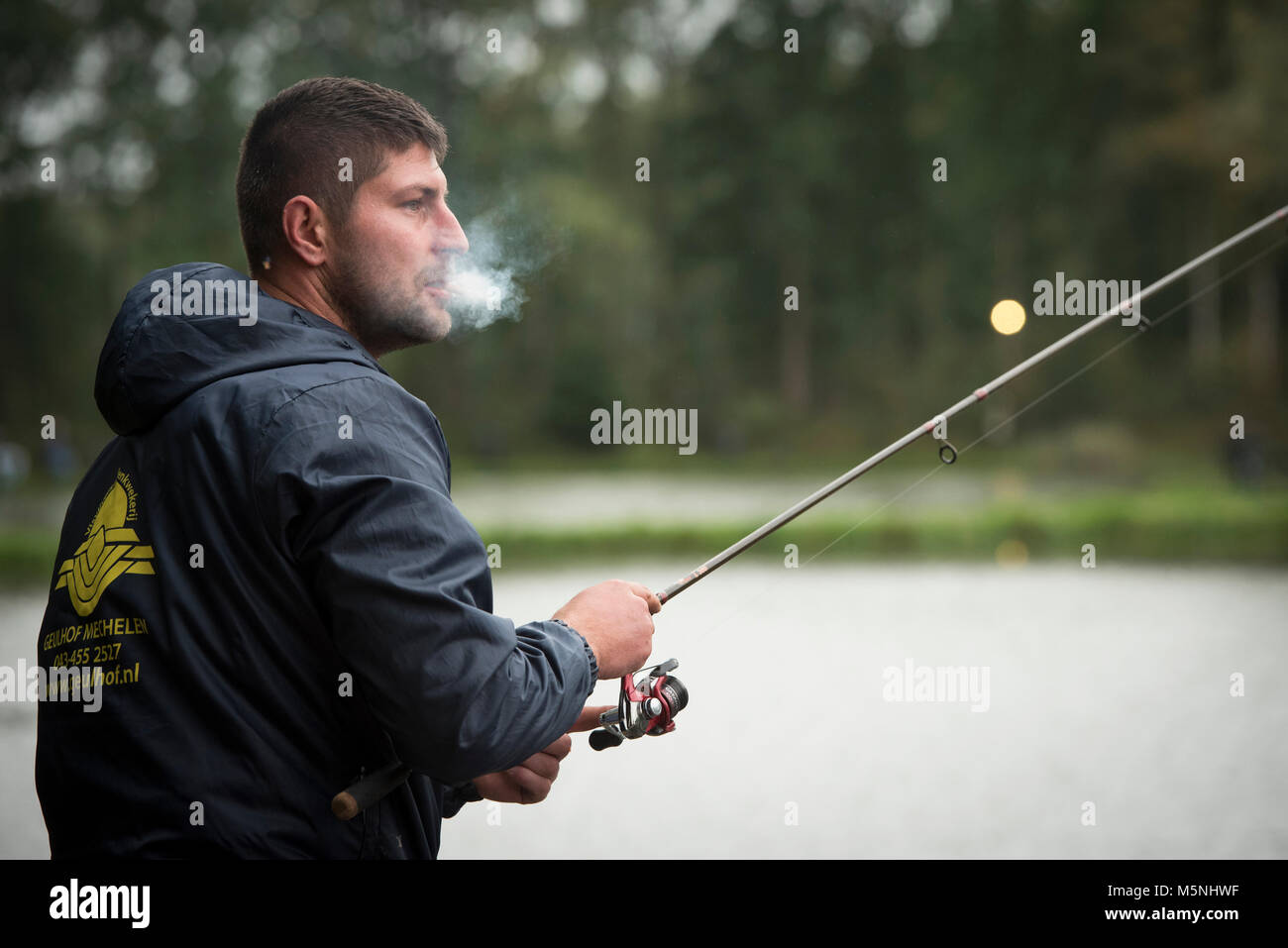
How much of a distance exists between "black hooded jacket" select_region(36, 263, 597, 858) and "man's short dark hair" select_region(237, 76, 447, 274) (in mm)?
183

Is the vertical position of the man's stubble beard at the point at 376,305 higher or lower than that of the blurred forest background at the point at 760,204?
lower

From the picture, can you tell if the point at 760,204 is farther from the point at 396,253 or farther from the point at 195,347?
the point at 195,347

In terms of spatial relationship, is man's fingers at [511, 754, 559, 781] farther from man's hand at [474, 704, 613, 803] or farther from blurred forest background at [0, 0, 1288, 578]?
blurred forest background at [0, 0, 1288, 578]

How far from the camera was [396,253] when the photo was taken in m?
1.39

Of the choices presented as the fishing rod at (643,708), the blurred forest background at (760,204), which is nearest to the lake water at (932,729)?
the fishing rod at (643,708)

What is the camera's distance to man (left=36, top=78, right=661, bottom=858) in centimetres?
113

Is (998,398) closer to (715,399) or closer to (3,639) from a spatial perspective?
(715,399)

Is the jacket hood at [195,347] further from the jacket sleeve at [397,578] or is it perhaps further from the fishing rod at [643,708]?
the fishing rod at [643,708]

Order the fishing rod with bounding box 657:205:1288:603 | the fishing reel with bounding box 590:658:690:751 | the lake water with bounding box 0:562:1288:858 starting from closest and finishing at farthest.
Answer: the fishing reel with bounding box 590:658:690:751 → the fishing rod with bounding box 657:205:1288:603 → the lake water with bounding box 0:562:1288:858

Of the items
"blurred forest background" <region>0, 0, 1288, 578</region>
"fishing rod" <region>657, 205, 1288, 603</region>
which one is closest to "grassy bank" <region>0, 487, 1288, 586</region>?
"blurred forest background" <region>0, 0, 1288, 578</region>

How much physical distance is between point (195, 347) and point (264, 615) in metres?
0.28

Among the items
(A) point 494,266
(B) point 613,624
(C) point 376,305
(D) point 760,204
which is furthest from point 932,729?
(D) point 760,204

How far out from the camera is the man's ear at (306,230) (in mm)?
1364
